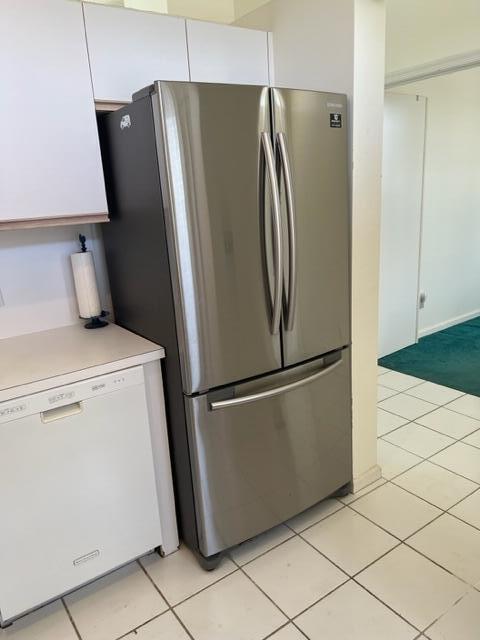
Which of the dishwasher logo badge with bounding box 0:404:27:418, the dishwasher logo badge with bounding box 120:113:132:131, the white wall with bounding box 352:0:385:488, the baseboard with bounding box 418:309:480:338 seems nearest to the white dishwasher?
the dishwasher logo badge with bounding box 0:404:27:418

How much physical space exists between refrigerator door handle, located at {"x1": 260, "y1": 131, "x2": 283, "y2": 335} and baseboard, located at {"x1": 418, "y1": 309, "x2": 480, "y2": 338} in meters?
2.93

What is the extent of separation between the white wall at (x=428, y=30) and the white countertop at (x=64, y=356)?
295 cm

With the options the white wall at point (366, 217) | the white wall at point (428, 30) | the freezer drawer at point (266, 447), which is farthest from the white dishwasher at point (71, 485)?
the white wall at point (428, 30)

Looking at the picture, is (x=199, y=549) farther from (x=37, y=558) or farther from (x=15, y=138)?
(x=15, y=138)

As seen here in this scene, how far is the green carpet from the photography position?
342 cm

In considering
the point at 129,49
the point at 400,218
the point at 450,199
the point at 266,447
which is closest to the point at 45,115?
the point at 129,49

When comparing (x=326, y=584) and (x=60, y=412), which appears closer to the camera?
(x=60, y=412)

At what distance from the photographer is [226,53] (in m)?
2.01

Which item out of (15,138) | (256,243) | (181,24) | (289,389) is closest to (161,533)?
(289,389)

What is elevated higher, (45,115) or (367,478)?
(45,115)

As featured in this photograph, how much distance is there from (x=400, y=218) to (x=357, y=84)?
81.1 inches

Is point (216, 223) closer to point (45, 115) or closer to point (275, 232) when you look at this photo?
point (275, 232)

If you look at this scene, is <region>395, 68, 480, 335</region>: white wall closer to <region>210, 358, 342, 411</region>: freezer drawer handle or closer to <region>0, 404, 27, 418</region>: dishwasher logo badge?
<region>210, 358, 342, 411</region>: freezer drawer handle

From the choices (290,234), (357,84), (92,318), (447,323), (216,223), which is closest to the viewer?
(216,223)
